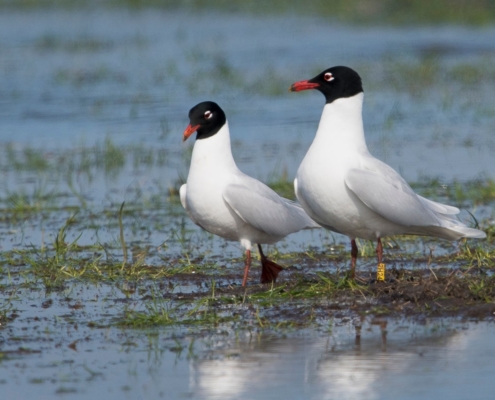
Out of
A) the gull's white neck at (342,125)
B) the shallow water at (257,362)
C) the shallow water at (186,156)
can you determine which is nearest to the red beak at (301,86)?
the gull's white neck at (342,125)

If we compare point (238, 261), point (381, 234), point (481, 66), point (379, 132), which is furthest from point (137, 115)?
point (381, 234)

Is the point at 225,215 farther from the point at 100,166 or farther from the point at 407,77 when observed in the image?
the point at 407,77

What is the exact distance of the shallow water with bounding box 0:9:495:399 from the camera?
6016mm

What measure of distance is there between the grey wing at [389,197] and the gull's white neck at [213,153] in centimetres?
118

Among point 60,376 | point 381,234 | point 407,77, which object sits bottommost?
point 60,376

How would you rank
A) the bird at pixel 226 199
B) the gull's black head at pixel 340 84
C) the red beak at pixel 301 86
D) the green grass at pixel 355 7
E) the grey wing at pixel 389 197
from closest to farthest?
1. the grey wing at pixel 389 197
2. the gull's black head at pixel 340 84
3. the bird at pixel 226 199
4. the red beak at pixel 301 86
5. the green grass at pixel 355 7

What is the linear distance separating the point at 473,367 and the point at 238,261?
3830 mm

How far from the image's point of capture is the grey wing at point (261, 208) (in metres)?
8.32

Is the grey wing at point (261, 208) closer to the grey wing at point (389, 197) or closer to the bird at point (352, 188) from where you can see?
the bird at point (352, 188)

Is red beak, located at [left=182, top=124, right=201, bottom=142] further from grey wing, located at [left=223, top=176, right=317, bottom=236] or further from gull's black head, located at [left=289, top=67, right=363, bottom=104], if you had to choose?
gull's black head, located at [left=289, top=67, right=363, bottom=104]

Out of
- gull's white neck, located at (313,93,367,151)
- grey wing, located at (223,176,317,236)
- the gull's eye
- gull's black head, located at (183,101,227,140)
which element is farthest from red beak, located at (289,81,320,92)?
grey wing, located at (223,176,317,236)

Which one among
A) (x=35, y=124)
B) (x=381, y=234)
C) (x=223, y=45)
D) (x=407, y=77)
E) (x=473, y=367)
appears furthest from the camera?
(x=223, y=45)

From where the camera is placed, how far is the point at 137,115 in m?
19.1

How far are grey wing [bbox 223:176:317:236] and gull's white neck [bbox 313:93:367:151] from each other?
0.69 meters
